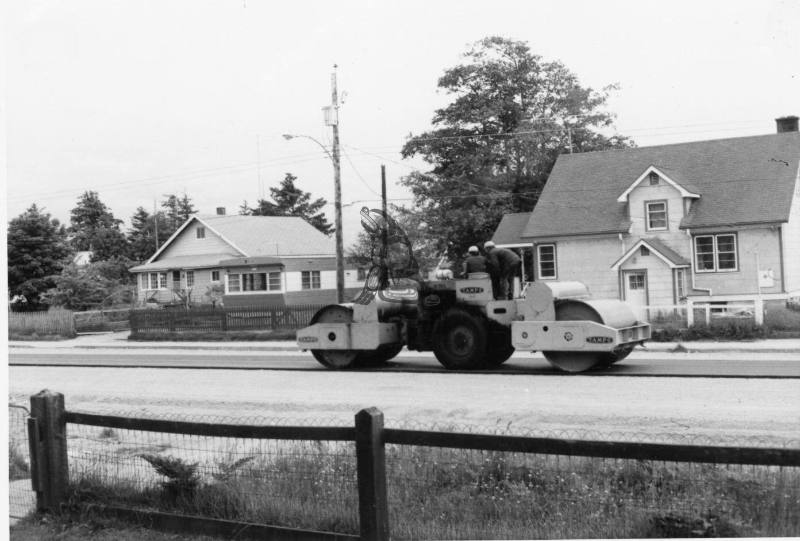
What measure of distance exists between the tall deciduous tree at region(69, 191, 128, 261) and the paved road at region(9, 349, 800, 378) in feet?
111

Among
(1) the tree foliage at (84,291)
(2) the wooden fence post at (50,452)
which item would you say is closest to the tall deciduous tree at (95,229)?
(1) the tree foliage at (84,291)

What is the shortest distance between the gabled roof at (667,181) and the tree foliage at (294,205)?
192 feet

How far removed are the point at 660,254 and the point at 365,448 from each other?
102 ft

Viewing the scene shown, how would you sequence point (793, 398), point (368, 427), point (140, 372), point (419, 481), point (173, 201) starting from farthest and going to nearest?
point (173, 201) → point (140, 372) → point (793, 398) → point (419, 481) → point (368, 427)

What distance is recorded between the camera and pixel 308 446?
9617mm

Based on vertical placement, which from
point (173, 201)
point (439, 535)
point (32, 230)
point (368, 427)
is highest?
point (173, 201)

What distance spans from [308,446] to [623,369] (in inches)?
358

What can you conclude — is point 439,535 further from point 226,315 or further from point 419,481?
point 226,315

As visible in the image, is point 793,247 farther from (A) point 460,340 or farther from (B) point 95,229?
(B) point 95,229

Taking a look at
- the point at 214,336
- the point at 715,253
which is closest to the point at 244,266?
the point at 214,336

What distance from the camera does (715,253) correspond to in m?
36.1

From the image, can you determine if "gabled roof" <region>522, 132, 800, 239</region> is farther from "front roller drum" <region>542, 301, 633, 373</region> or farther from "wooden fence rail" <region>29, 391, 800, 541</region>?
"wooden fence rail" <region>29, 391, 800, 541</region>

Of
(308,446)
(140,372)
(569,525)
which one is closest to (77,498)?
(308,446)

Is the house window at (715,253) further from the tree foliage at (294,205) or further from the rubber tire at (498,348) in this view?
the tree foliage at (294,205)
